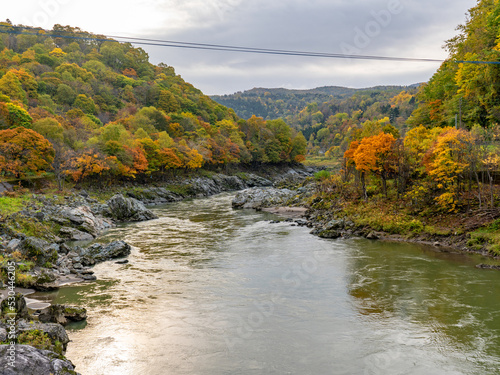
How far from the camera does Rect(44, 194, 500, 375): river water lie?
1150 centimetres

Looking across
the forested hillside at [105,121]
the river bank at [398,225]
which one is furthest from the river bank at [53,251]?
the river bank at [398,225]

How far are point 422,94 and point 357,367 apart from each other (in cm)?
4661

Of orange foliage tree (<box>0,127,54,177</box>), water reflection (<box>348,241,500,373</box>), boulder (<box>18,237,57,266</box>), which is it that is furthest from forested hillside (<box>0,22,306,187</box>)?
water reflection (<box>348,241,500,373</box>)

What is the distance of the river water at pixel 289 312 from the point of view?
1150 cm

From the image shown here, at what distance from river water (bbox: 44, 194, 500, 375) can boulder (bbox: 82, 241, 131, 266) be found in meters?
0.98

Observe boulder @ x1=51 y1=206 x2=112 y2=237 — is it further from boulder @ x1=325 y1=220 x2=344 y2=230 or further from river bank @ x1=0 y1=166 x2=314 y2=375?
boulder @ x1=325 y1=220 x2=344 y2=230

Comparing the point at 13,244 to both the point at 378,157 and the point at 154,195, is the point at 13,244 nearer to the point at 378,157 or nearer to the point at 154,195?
the point at 378,157

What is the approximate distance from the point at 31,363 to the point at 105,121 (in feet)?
287

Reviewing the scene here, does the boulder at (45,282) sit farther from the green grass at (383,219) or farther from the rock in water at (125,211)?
the green grass at (383,219)

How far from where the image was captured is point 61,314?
540 inches

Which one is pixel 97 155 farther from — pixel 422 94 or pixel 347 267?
pixel 422 94

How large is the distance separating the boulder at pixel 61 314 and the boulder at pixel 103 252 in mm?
8710

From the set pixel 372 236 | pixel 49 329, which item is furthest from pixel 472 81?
pixel 49 329

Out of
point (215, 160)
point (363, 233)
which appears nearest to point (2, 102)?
point (215, 160)
